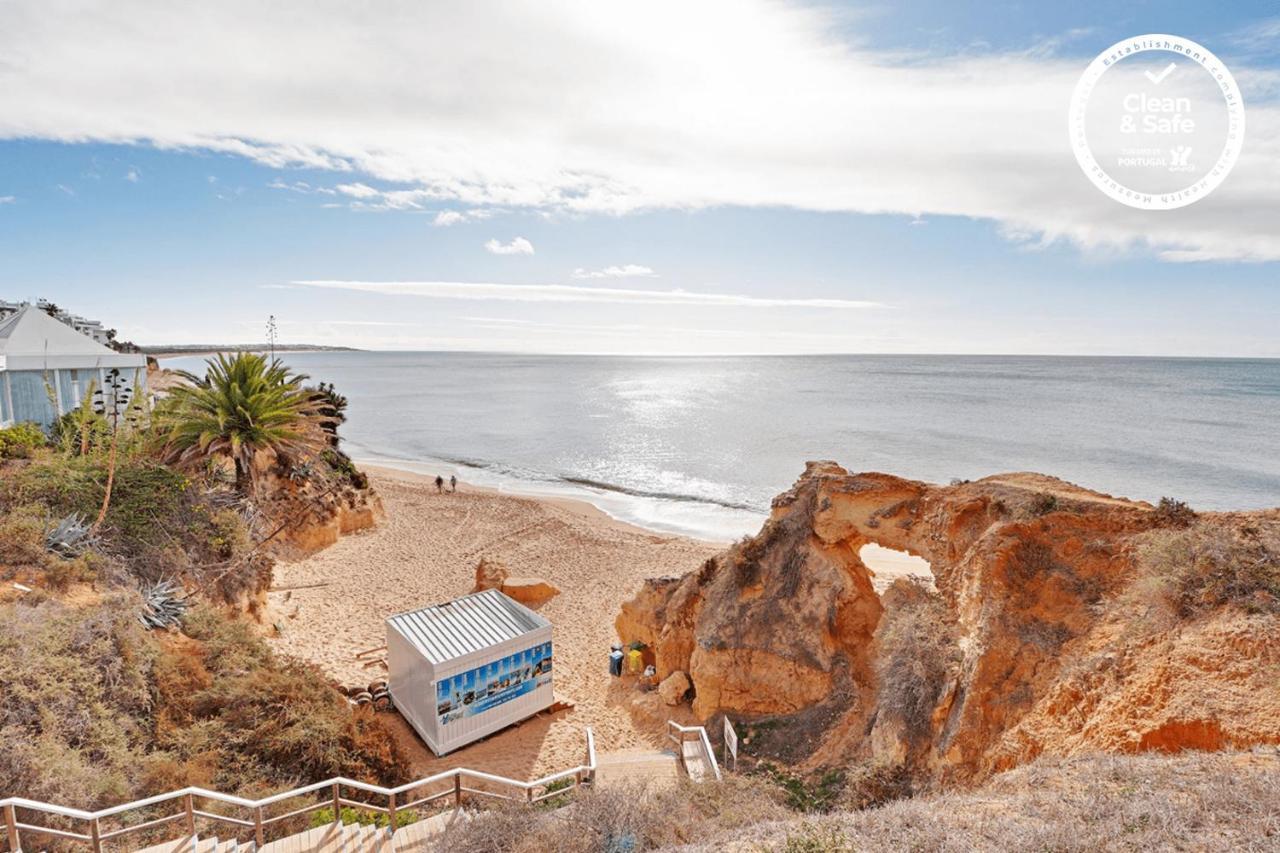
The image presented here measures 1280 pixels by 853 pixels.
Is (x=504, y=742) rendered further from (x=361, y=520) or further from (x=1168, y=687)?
(x=361, y=520)

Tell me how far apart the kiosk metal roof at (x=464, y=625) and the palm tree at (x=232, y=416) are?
4974 millimetres

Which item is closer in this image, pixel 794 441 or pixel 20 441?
pixel 20 441

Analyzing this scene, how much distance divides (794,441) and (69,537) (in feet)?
163

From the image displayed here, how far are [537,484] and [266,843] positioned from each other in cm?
3320

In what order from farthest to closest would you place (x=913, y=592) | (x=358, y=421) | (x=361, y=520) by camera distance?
(x=358, y=421)
(x=361, y=520)
(x=913, y=592)

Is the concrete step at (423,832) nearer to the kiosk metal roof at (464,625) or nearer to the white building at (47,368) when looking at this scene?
the kiosk metal roof at (464,625)

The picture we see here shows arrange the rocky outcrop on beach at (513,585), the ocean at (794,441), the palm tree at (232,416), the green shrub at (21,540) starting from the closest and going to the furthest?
the green shrub at (21,540)
the palm tree at (232,416)
the rocky outcrop on beach at (513,585)
the ocean at (794,441)

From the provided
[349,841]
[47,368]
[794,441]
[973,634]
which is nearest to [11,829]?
[349,841]

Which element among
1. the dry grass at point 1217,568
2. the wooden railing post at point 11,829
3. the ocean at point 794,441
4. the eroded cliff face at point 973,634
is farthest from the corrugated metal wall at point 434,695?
the ocean at point 794,441

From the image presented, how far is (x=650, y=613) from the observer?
49.8 feet

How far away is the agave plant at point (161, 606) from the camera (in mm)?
9445

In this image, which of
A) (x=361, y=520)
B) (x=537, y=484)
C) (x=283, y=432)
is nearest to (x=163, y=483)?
(x=283, y=432)

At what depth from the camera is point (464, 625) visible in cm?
1234

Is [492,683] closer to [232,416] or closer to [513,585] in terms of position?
[513,585]
